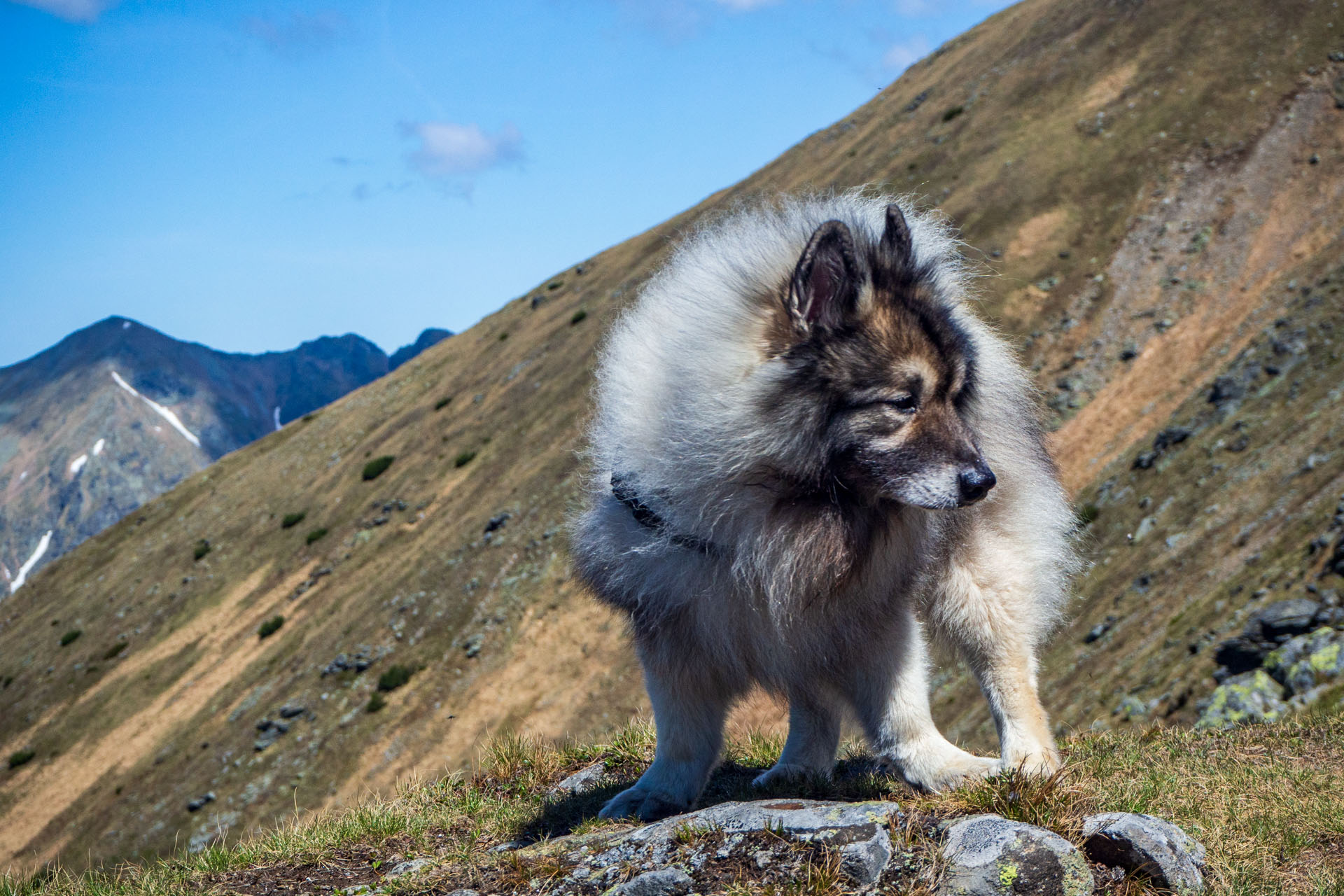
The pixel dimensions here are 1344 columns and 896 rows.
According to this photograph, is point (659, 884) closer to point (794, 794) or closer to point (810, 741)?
point (794, 794)

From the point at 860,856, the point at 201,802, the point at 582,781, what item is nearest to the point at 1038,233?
the point at 582,781

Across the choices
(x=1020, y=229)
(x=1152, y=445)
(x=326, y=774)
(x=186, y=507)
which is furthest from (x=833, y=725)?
(x=186, y=507)

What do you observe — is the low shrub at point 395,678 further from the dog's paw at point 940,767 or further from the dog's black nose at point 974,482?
the dog's black nose at point 974,482

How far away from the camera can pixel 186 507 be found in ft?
190

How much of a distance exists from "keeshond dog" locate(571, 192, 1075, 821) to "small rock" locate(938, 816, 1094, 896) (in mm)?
952

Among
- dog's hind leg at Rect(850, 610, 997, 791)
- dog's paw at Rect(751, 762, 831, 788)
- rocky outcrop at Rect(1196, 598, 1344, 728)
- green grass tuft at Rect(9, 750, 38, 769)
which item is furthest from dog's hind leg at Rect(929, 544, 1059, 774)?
green grass tuft at Rect(9, 750, 38, 769)

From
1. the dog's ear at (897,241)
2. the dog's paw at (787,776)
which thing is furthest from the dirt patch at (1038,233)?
the dog's ear at (897,241)

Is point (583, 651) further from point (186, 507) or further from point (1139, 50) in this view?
point (186, 507)

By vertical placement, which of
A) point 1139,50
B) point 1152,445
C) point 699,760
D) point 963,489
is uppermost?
point 1139,50

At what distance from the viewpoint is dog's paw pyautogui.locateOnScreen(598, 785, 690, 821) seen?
486cm

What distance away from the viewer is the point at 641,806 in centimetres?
490

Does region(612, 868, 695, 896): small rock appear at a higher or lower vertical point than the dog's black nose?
lower

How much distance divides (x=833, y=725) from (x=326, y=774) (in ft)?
79.6

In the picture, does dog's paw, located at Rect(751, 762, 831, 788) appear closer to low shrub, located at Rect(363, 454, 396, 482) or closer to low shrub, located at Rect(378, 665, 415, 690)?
low shrub, located at Rect(378, 665, 415, 690)
